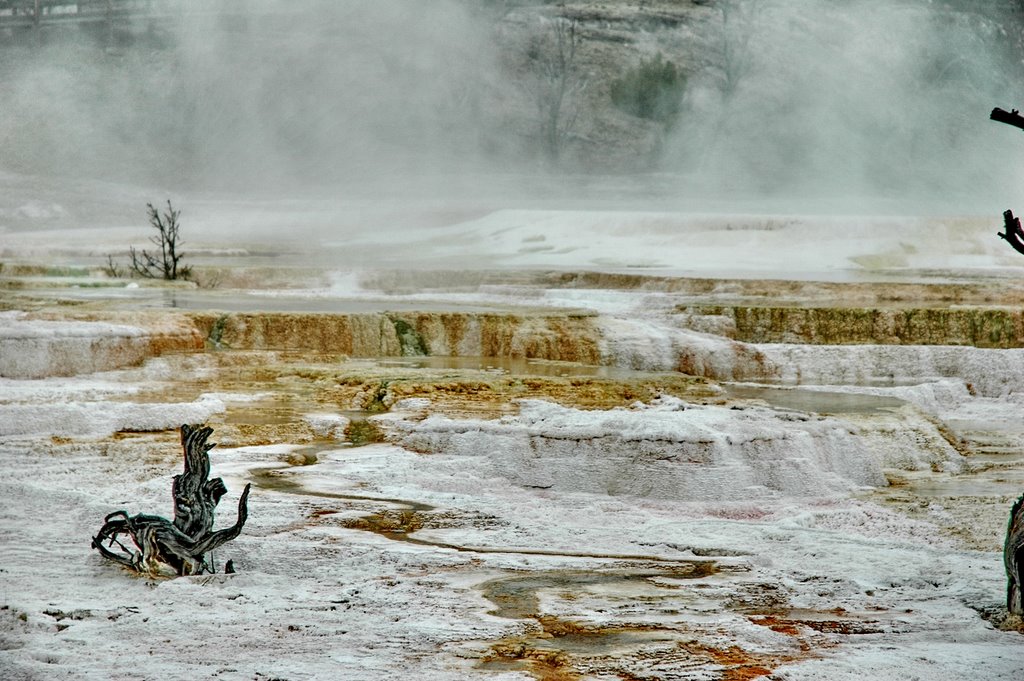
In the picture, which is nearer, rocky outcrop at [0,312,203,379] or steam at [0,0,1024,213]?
rocky outcrop at [0,312,203,379]

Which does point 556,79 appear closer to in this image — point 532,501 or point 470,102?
point 470,102

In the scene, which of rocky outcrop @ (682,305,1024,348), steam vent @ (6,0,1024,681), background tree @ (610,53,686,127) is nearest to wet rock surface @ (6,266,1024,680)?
steam vent @ (6,0,1024,681)

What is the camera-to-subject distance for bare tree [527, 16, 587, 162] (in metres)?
33.2

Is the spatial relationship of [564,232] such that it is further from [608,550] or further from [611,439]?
[608,550]

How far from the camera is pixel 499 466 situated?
853 cm

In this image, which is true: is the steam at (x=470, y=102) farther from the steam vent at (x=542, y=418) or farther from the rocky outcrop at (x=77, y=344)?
the rocky outcrop at (x=77, y=344)

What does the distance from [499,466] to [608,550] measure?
171 centimetres

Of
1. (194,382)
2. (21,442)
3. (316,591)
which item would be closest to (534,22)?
(194,382)

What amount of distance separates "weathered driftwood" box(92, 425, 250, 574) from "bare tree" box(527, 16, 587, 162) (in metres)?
26.9

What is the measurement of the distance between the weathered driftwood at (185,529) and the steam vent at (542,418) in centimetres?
2

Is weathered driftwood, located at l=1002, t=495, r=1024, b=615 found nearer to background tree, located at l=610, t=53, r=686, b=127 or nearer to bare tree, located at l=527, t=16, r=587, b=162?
bare tree, located at l=527, t=16, r=587, b=162

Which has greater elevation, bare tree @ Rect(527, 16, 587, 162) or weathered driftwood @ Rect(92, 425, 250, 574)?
bare tree @ Rect(527, 16, 587, 162)

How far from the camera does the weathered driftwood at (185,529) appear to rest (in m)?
6.16

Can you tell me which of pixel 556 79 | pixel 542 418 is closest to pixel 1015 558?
pixel 542 418
